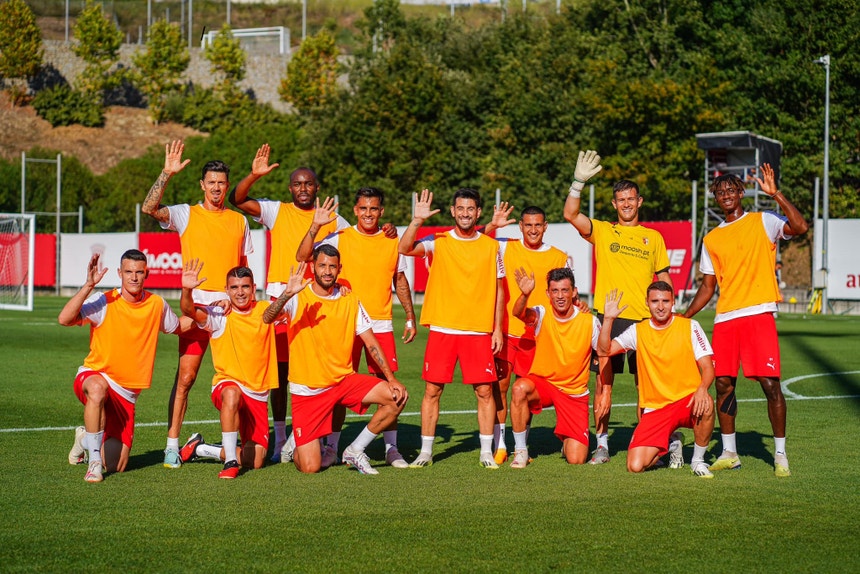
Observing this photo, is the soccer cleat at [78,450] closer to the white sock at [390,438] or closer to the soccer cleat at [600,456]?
the white sock at [390,438]

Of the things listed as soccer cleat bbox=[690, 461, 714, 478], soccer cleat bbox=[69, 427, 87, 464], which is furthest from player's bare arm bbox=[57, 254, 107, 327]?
soccer cleat bbox=[690, 461, 714, 478]

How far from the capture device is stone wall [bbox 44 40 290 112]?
282 ft

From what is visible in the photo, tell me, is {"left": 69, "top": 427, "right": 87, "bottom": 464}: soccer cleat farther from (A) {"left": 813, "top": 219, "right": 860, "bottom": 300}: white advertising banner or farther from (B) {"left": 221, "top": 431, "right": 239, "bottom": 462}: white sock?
(A) {"left": 813, "top": 219, "right": 860, "bottom": 300}: white advertising banner

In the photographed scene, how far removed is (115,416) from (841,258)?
27725 millimetres

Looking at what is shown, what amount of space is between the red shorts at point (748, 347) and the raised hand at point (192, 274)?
4.12 m

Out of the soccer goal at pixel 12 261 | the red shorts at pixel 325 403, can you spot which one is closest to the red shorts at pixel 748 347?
the red shorts at pixel 325 403

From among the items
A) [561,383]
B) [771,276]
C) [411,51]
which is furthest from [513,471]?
[411,51]

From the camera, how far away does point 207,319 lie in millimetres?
9039

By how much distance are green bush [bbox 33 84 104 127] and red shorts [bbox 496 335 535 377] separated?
77321 mm

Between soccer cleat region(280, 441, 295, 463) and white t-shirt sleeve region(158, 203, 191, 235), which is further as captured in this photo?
white t-shirt sleeve region(158, 203, 191, 235)

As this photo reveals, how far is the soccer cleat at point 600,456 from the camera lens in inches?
366

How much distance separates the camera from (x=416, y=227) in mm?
9047

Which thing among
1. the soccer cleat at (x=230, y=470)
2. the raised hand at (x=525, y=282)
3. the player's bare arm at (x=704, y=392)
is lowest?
the soccer cleat at (x=230, y=470)

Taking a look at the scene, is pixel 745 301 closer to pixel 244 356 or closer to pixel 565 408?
pixel 565 408
